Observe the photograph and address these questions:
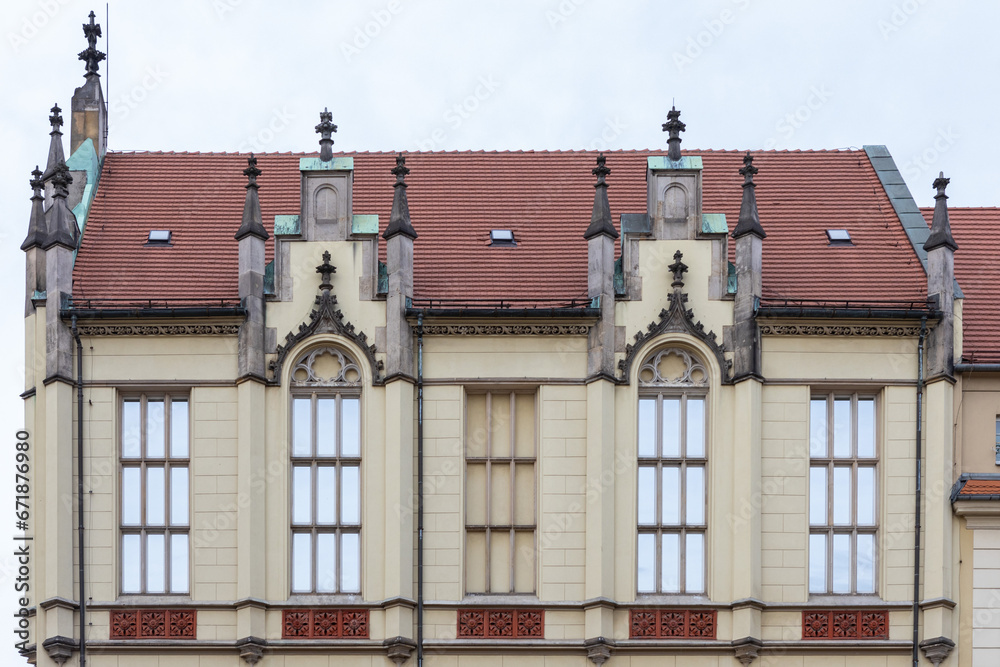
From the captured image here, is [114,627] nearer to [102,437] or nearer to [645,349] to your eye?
[102,437]

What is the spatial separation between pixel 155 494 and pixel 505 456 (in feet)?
22.7

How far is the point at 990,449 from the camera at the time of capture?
38844 mm

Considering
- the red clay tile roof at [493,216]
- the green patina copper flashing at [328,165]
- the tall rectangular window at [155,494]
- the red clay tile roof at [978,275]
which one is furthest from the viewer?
the red clay tile roof at [493,216]

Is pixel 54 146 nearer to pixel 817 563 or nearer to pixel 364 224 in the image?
pixel 364 224

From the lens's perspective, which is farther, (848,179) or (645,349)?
(848,179)

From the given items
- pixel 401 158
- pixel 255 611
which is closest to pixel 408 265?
pixel 401 158

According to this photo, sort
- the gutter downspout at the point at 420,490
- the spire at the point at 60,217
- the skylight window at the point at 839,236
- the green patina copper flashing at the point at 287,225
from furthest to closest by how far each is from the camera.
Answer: the skylight window at the point at 839,236 → the spire at the point at 60,217 → the green patina copper flashing at the point at 287,225 → the gutter downspout at the point at 420,490

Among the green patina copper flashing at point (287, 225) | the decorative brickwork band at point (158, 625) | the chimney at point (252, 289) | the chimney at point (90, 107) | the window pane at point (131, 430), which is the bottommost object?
the decorative brickwork band at point (158, 625)

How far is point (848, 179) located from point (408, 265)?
36.6 ft

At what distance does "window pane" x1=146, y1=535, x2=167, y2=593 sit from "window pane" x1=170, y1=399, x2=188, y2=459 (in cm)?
175

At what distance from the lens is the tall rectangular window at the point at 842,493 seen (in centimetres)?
3816

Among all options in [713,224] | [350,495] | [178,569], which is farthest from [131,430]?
[713,224]

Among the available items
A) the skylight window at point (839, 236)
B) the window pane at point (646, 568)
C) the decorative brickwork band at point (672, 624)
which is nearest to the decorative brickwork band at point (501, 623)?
the decorative brickwork band at point (672, 624)

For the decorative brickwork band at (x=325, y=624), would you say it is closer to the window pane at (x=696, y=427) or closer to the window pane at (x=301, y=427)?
the window pane at (x=301, y=427)
